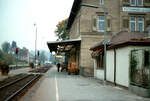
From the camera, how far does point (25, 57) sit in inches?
7018

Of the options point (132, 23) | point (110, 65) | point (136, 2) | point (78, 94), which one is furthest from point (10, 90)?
point (136, 2)

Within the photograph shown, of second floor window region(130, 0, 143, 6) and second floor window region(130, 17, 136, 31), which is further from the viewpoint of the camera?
second floor window region(130, 17, 136, 31)

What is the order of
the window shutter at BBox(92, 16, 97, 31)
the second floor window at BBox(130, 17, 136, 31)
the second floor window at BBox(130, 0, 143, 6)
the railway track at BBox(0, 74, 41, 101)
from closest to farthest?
the railway track at BBox(0, 74, 41, 101) < the window shutter at BBox(92, 16, 97, 31) < the second floor window at BBox(130, 0, 143, 6) < the second floor window at BBox(130, 17, 136, 31)

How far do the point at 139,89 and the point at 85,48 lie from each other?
1558 cm

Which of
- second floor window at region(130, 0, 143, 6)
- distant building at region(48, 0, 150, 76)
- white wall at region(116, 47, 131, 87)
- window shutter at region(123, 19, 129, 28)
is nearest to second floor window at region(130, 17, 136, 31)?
distant building at region(48, 0, 150, 76)

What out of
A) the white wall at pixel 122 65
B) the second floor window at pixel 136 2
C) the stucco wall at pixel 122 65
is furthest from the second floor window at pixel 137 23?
the stucco wall at pixel 122 65

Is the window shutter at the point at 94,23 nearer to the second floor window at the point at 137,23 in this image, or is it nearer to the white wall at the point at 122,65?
the second floor window at the point at 137,23

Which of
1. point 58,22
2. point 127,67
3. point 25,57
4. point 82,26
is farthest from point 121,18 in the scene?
point 25,57

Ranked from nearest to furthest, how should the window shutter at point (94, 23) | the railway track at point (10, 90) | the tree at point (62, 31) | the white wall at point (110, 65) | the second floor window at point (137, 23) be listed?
the railway track at point (10, 90)
the white wall at point (110, 65)
the window shutter at point (94, 23)
the second floor window at point (137, 23)
the tree at point (62, 31)

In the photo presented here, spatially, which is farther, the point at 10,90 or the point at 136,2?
the point at 136,2

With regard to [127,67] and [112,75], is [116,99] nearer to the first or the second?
[127,67]

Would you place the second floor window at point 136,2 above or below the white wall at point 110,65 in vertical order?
above

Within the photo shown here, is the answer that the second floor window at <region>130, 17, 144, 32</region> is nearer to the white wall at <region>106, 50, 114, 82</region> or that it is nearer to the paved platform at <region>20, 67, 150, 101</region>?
the white wall at <region>106, 50, 114, 82</region>

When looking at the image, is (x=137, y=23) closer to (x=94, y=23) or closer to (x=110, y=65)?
(x=94, y=23)
